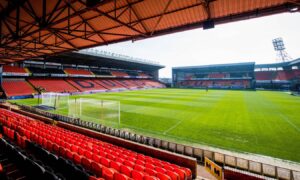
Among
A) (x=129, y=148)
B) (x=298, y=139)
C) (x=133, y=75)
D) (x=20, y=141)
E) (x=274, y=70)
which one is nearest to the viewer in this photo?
(x=20, y=141)

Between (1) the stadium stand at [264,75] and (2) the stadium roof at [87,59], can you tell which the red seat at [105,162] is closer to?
(2) the stadium roof at [87,59]

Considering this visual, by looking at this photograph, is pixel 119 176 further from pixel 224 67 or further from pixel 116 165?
pixel 224 67

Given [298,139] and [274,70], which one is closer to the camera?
[298,139]

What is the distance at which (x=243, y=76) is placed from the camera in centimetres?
6812

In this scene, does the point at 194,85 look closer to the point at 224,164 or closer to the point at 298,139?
the point at 298,139

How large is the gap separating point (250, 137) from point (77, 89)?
40.5 meters

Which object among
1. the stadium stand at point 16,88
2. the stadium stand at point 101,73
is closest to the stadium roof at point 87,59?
the stadium stand at point 101,73

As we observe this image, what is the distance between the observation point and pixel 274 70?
212ft

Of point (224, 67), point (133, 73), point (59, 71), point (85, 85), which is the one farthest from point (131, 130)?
point (224, 67)

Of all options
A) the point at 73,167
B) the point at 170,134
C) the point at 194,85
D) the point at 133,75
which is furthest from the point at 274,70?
the point at 73,167

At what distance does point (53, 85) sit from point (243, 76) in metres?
67.4

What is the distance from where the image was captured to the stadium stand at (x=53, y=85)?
38.2m

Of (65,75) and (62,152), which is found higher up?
(65,75)

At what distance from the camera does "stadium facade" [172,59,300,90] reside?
58.4 m
